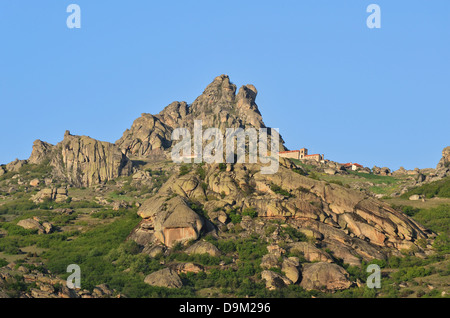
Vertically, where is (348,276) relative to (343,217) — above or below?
below

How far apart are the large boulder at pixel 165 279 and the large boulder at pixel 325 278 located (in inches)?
701

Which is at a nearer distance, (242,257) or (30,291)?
(30,291)

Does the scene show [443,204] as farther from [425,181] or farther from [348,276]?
[348,276]

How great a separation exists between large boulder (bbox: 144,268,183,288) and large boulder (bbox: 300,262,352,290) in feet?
58.4

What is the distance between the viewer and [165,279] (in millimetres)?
105500

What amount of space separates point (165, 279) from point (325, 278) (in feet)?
74.5

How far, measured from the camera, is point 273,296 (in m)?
102

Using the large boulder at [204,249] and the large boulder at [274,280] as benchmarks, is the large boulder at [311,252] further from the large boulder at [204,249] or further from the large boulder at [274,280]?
the large boulder at [204,249]

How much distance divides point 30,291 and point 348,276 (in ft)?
145

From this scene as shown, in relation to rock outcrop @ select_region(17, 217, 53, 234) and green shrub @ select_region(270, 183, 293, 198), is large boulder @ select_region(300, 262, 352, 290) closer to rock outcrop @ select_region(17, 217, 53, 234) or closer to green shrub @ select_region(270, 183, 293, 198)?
green shrub @ select_region(270, 183, 293, 198)

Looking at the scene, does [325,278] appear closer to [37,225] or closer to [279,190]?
[279,190]

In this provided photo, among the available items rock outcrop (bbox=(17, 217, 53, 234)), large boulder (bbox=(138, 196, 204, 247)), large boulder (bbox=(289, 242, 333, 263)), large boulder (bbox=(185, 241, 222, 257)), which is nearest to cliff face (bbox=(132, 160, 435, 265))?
large boulder (bbox=(138, 196, 204, 247))

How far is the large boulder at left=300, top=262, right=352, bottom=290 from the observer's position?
10394 cm
